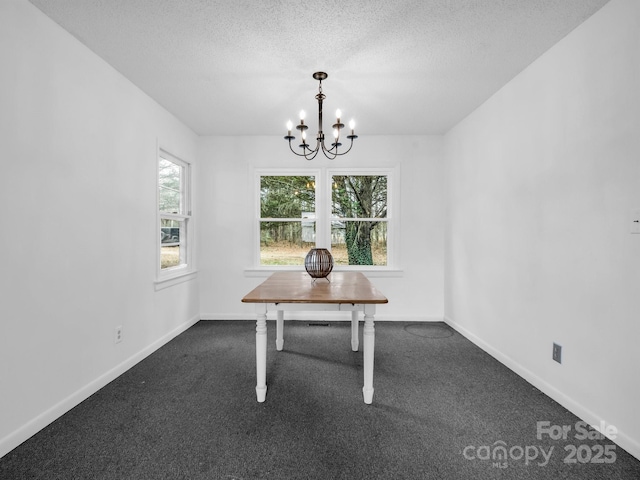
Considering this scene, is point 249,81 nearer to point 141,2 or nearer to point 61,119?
point 141,2

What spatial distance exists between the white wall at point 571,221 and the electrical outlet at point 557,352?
0.13 ft

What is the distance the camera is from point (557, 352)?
2277mm

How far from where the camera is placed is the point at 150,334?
317cm

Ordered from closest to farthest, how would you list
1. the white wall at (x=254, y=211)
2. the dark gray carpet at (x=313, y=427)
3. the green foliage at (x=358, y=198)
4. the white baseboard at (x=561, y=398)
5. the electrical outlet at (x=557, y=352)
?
the dark gray carpet at (x=313, y=427) → the white baseboard at (x=561, y=398) → the electrical outlet at (x=557, y=352) → the white wall at (x=254, y=211) → the green foliage at (x=358, y=198)

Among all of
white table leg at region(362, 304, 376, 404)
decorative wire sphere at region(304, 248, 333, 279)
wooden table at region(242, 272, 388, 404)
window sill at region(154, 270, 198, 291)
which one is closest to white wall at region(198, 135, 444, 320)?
window sill at region(154, 270, 198, 291)

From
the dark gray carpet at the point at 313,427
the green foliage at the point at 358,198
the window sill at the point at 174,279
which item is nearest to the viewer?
the dark gray carpet at the point at 313,427

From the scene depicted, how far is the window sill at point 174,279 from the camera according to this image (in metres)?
3.33

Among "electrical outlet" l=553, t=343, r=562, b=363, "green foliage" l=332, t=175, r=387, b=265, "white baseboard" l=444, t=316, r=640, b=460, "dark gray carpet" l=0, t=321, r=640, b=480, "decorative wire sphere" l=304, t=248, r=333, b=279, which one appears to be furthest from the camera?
"green foliage" l=332, t=175, r=387, b=265

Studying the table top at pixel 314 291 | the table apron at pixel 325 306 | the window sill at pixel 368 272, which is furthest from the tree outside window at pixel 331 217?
the table apron at pixel 325 306

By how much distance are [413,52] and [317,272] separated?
1.82m

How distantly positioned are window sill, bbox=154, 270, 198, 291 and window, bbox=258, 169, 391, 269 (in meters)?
0.89

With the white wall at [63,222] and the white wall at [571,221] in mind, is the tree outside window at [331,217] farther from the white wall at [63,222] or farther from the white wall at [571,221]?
the white wall at [63,222]

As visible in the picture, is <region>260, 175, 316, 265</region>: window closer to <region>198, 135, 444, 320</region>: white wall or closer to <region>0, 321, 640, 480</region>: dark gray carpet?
<region>198, 135, 444, 320</region>: white wall

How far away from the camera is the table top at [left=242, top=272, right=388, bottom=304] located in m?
2.11
